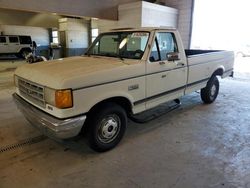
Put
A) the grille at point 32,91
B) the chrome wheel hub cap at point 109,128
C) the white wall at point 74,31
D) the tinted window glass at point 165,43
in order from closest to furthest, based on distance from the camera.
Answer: the grille at point 32,91
the chrome wheel hub cap at point 109,128
the tinted window glass at point 165,43
the white wall at point 74,31

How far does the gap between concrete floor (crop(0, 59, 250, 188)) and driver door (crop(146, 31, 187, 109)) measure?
2.04 feet

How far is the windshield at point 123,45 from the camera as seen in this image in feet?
11.6

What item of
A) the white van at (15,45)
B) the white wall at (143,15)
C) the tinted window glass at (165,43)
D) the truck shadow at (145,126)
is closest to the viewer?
the truck shadow at (145,126)

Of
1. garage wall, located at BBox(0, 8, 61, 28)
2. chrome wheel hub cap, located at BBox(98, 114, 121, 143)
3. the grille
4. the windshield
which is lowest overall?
chrome wheel hub cap, located at BBox(98, 114, 121, 143)

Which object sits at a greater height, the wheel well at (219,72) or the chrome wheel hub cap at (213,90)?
the wheel well at (219,72)

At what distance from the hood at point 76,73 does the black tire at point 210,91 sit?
2.63 m

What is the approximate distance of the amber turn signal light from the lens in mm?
2518

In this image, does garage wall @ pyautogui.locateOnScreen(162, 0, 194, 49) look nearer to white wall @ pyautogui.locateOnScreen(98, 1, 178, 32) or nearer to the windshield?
white wall @ pyautogui.locateOnScreen(98, 1, 178, 32)

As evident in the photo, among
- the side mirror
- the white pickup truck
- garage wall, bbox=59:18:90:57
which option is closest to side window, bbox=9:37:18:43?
garage wall, bbox=59:18:90:57

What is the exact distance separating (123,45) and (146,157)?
1863 mm

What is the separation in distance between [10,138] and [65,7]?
6.26 m

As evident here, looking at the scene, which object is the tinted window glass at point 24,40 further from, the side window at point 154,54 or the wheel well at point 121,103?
the wheel well at point 121,103

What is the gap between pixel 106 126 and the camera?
10.1 ft

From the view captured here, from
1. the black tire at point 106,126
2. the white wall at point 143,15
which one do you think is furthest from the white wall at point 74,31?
the black tire at point 106,126
